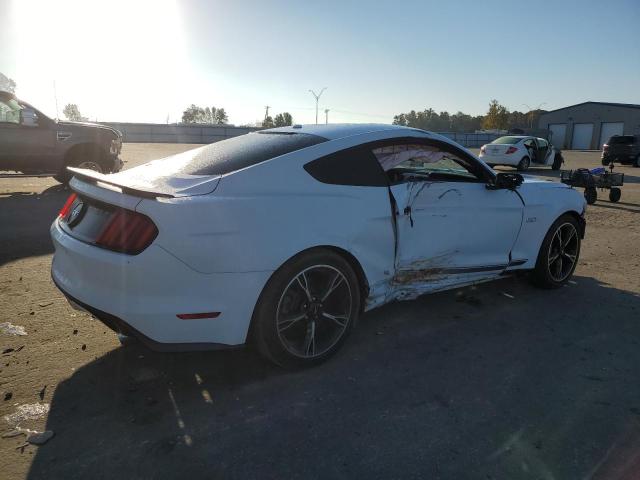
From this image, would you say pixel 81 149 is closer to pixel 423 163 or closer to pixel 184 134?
pixel 423 163

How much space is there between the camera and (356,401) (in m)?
2.89

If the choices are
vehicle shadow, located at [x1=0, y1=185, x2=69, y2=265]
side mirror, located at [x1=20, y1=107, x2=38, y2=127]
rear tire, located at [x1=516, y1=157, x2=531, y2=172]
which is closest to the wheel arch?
vehicle shadow, located at [x1=0, y1=185, x2=69, y2=265]

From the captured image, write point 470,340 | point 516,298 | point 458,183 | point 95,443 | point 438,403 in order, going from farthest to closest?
point 516,298
point 458,183
point 470,340
point 438,403
point 95,443

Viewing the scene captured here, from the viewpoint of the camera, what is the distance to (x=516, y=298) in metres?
4.73

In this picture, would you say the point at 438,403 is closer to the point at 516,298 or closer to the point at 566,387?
the point at 566,387

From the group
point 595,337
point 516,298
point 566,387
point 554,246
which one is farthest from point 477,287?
point 566,387

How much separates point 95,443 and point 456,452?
1.79 metres

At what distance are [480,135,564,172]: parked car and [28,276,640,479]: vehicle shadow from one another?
16.9 meters

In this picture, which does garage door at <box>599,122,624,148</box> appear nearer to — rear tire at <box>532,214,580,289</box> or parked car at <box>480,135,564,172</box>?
parked car at <box>480,135,564,172</box>

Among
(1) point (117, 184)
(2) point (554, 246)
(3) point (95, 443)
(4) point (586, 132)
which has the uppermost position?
(4) point (586, 132)

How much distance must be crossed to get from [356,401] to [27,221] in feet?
21.5

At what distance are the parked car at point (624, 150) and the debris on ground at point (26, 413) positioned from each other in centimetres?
2858

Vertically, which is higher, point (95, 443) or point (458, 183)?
point (458, 183)

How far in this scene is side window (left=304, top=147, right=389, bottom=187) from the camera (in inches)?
130
